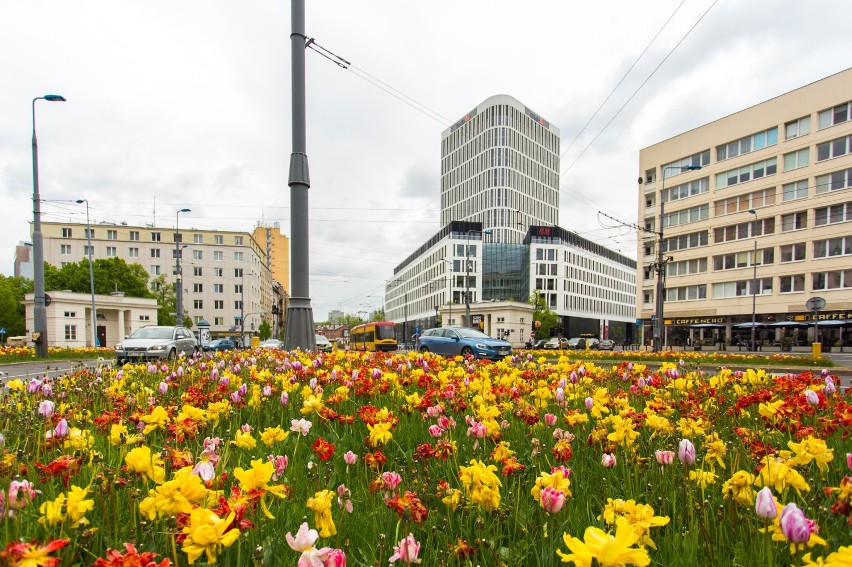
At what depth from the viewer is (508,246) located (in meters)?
89.0

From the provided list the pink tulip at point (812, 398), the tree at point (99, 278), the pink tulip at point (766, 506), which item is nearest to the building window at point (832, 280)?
the pink tulip at point (812, 398)

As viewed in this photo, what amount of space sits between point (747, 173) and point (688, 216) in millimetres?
6997

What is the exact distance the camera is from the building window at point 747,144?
44906 mm

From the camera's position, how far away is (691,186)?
5200 centimetres

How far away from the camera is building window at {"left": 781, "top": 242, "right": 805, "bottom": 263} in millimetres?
42344

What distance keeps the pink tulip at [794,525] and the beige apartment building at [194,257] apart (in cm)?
8025

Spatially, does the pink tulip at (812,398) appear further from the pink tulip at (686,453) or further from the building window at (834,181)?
the building window at (834,181)

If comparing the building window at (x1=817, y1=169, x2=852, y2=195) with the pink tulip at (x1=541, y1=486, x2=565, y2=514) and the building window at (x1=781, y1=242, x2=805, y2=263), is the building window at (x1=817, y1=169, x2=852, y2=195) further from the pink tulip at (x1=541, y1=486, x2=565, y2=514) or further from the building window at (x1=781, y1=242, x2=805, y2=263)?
the pink tulip at (x1=541, y1=486, x2=565, y2=514)

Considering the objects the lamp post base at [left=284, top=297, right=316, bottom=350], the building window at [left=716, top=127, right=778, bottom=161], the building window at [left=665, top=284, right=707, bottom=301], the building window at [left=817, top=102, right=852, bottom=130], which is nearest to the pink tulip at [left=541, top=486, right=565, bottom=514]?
the lamp post base at [left=284, top=297, right=316, bottom=350]

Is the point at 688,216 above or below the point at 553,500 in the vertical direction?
above

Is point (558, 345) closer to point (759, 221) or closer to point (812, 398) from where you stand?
point (759, 221)

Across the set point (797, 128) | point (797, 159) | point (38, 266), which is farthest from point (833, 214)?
point (38, 266)

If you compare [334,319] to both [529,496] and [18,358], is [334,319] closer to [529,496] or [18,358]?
[18,358]

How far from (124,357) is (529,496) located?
15.5 metres
